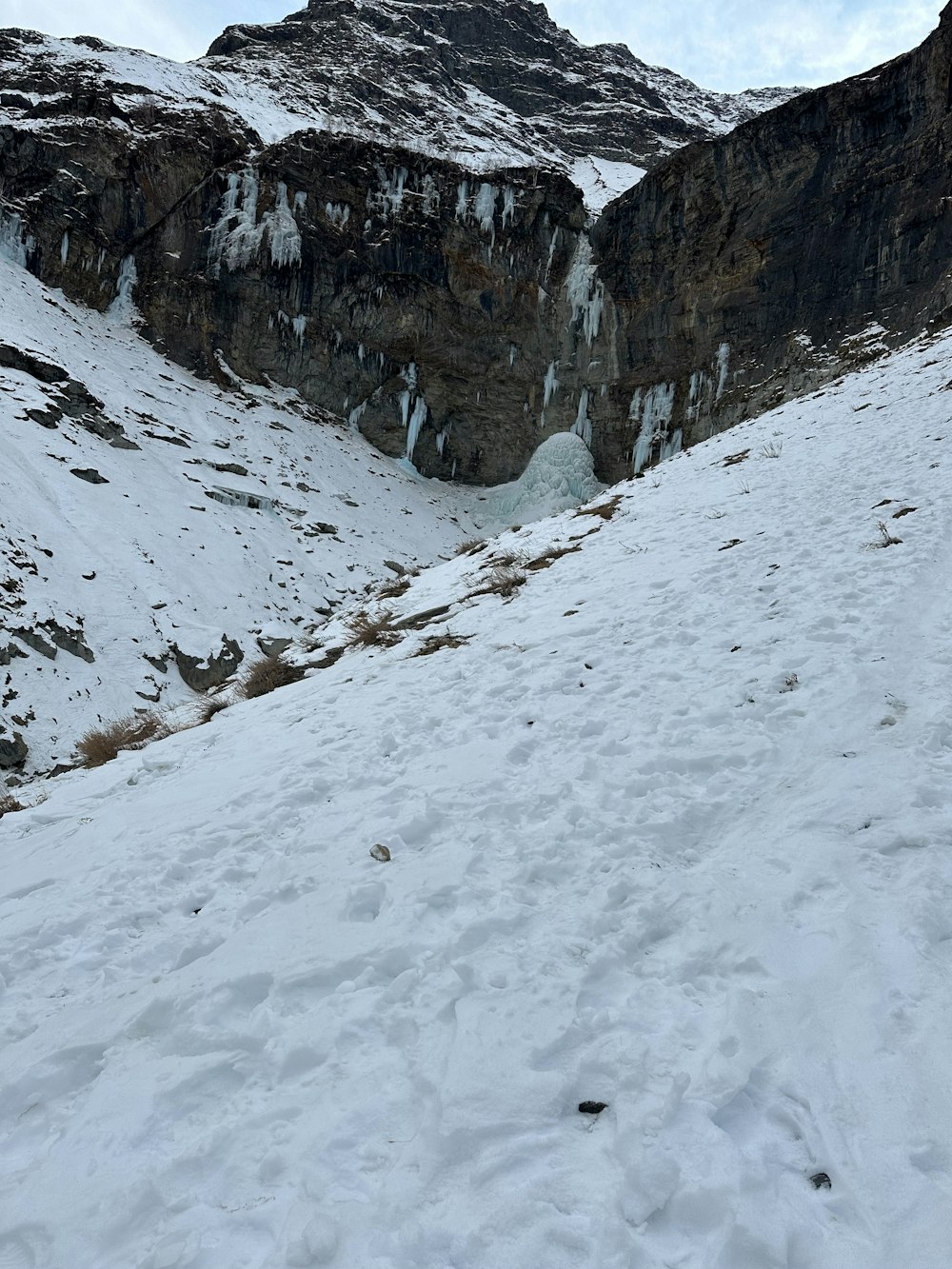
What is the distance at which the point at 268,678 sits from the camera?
813 cm

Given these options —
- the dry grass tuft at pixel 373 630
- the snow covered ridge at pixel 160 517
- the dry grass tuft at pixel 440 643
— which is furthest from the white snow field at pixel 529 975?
the snow covered ridge at pixel 160 517

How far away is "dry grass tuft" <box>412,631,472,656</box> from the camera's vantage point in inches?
267

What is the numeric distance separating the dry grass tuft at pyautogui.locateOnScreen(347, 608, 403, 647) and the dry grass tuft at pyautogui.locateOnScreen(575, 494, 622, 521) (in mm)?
4162

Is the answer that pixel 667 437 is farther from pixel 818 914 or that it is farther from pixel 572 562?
pixel 818 914

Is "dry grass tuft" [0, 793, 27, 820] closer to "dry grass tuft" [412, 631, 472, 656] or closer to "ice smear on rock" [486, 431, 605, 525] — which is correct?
"dry grass tuft" [412, 631, 472, 656]

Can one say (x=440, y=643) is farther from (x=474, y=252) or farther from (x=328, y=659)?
(x=474, y=252)

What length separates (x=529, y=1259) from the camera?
1.76 metres

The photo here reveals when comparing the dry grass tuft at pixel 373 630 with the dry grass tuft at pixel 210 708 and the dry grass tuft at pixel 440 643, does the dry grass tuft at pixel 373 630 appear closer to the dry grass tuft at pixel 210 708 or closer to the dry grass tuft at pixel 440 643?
the dry grass tuft at pixel 440 643

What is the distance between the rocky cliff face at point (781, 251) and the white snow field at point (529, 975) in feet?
78.0

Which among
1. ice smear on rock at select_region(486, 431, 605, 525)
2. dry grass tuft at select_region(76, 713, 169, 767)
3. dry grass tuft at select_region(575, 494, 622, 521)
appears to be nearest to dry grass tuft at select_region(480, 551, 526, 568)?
dry grass tuft at select_region(575, 494, 622, 521)

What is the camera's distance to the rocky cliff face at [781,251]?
2530 cm

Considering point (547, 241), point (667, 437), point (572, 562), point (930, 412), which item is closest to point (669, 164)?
point (547, 241)

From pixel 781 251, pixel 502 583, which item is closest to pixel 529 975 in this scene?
pixel 502 583

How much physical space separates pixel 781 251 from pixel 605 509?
2510 centimetres
